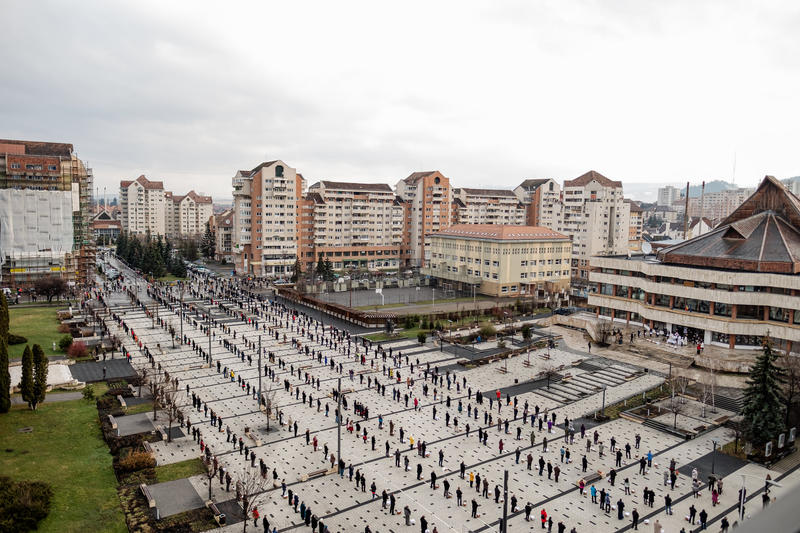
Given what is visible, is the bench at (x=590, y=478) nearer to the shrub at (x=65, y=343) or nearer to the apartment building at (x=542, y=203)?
the shrub at (x=65, y=343)

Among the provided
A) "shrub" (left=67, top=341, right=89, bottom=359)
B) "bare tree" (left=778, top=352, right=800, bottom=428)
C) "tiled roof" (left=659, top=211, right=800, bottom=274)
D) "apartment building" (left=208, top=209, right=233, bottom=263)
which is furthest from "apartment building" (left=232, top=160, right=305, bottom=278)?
"bare tree" (left=778, top=352, right=800, bottom=428)

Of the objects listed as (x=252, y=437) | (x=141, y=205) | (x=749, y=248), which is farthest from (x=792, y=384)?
(x=141, y=205)

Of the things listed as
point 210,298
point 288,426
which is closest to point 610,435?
point 288,426

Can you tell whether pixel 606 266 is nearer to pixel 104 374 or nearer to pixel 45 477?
pixel 104 374

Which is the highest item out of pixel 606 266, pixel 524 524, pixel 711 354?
pixel 606 266

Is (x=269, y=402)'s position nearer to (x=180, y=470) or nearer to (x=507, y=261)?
(x=180, y=470)

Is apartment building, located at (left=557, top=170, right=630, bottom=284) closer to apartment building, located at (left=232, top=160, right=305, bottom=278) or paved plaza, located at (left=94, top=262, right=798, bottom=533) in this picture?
apartment building, located at (left=232, top=160, right=305, bottom=278)
